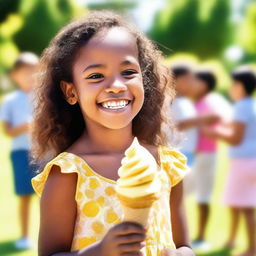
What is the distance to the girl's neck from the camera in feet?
6.38

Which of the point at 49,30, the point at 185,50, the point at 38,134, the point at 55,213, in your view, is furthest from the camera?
the point at 185,50

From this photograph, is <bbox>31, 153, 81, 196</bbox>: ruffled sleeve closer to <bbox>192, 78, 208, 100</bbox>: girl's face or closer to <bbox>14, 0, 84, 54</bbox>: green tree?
<bbox>192, 78, 208, 100</bbox>: girl's face

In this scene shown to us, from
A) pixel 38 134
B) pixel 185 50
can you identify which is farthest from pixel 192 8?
pixel 38 134

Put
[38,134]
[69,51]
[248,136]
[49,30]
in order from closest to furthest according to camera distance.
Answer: [69,51] → [38,134] → [248,136] → [49,30]

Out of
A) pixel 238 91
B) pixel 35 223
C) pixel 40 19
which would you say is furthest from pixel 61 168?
pixel 40 19

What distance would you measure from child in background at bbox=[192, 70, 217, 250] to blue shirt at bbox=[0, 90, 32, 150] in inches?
61.6

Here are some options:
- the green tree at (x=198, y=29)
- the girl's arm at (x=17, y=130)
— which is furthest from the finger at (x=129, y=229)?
the green tree at (x=198, y=29)

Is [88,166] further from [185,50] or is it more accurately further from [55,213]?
[185,50]

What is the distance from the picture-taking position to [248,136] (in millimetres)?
5211

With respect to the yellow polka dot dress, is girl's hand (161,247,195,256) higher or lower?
lower

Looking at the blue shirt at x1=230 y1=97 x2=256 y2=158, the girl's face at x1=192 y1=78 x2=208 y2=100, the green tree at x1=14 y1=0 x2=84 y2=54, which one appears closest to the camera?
the blue shirt at x1=230 y1=97 x2=256 y2=158

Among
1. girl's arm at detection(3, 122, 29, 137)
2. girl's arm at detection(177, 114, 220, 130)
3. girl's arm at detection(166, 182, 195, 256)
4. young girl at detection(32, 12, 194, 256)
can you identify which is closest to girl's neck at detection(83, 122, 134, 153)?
young girl at detection(32, 12, 194, 256)

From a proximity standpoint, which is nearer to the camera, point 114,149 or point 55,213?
point 55,213

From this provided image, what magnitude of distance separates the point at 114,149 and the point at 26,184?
12.0 feet
